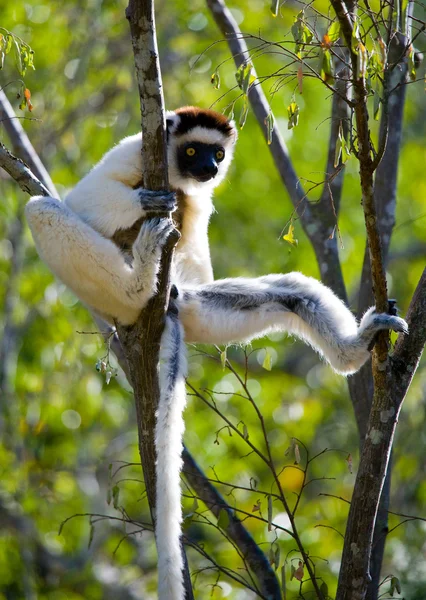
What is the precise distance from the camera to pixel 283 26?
11.2 m

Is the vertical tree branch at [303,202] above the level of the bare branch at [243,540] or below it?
above

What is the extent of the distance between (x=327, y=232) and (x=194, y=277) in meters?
1.10

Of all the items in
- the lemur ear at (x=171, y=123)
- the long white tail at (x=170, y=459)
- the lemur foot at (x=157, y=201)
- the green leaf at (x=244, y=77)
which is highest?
the lemur ear at (x=171, y=123)

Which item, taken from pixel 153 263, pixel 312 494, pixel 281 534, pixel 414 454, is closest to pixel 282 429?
pixel 312 494

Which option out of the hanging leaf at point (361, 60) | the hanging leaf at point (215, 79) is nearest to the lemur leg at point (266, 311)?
the hanging leaf at point (215, 79)

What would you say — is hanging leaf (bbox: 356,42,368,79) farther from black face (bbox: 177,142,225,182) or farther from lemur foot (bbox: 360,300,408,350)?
black face (bbox: 177,142,225,182)

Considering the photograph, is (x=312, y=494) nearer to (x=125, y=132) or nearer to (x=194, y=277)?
(x=125, y=132)

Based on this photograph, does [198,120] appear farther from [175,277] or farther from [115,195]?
[115,195]

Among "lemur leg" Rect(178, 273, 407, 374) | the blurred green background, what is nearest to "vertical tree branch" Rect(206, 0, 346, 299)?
"lemur leg" Rect(178, 273, 407, 374)

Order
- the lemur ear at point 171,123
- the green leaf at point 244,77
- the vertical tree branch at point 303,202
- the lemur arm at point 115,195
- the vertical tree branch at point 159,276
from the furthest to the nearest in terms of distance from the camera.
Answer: the vertical tree branch at point 303,202 < the lemur ear at point 171,123 < the lemur arm at point 115,195 < the vertical tree branch at point 159,276 < the green leaf at point 244,77

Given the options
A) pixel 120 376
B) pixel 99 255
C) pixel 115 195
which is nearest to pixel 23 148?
pixel 115 195

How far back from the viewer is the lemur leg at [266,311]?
15.3ft

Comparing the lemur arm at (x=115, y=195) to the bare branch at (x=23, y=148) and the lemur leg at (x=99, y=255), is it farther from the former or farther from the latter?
the bare branch at (x=23, y=148)

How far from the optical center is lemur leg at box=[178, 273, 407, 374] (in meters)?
4.67
